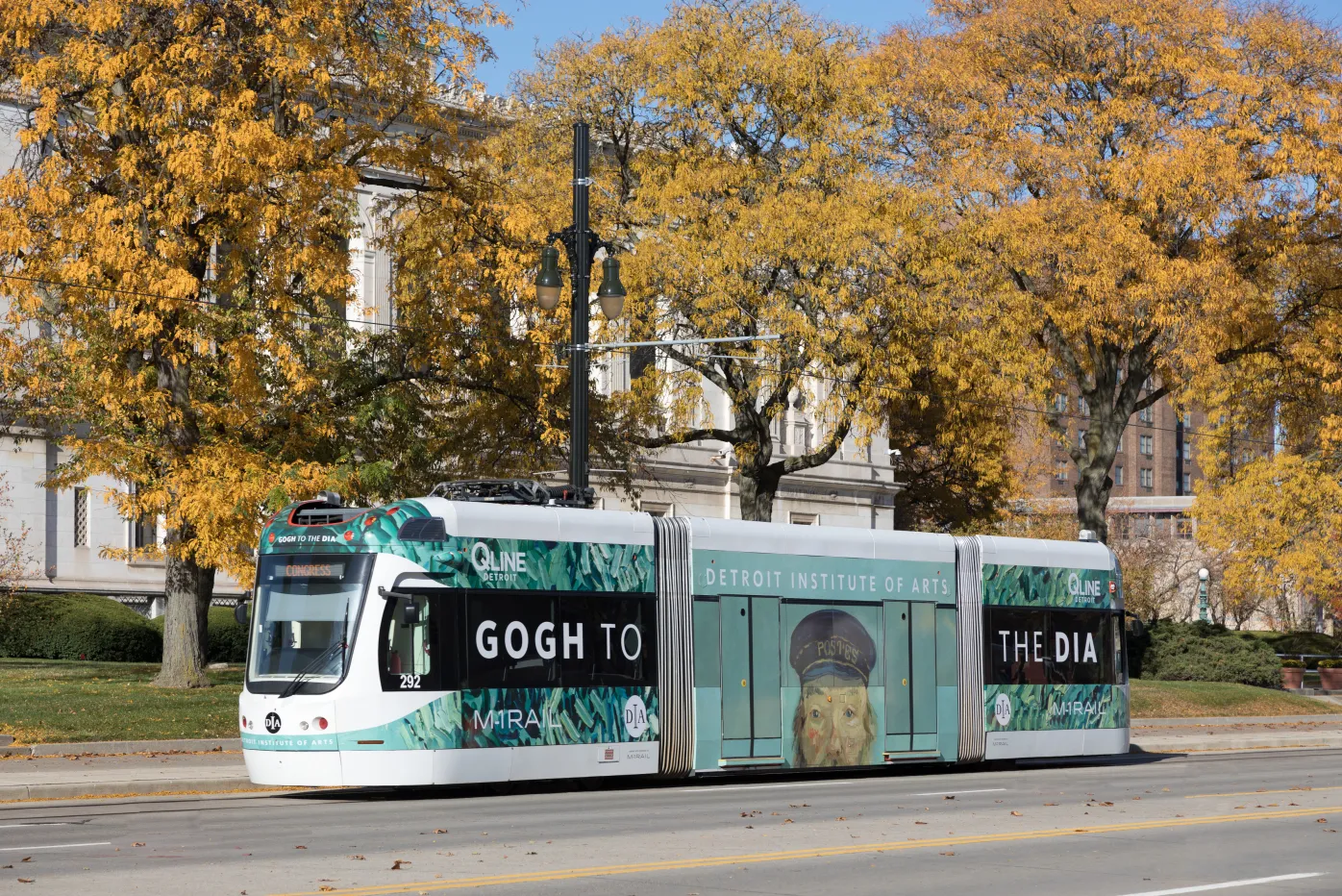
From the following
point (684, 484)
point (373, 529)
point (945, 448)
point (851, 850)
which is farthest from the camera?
point (945, 448)

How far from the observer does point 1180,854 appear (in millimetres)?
13945

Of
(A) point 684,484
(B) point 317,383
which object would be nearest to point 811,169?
(B) point 317,383

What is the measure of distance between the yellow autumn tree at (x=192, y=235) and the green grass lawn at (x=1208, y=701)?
68.0 ft

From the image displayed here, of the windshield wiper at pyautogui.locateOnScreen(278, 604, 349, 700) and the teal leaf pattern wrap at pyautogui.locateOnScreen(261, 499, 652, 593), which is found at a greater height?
the teal leaf pattern wrap at pyautogui.locateOnScreen(261, 499, 652, 593)

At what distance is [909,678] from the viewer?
24.7m

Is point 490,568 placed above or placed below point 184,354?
below

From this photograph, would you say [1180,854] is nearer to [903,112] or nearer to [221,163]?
[221,163]

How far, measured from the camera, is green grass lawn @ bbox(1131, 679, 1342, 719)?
133 feet

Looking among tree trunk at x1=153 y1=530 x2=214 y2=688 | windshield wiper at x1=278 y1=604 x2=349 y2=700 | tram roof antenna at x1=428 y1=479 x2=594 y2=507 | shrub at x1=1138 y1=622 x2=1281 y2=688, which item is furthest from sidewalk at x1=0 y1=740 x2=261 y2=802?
shrub at x1=1138 y1=622 x2=1281 y2=688

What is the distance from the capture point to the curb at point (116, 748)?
2333 cm

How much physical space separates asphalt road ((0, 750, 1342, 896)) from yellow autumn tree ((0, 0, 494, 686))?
9321 millimetres

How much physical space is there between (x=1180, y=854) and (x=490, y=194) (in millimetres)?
20982

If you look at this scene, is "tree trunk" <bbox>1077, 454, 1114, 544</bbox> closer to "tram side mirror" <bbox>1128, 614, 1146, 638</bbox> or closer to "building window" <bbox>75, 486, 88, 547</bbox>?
"tram side mirror" <bbox>1128, 614, 1146, 638</bbox>

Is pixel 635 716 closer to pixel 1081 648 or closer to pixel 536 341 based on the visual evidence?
pixel 1081 648
